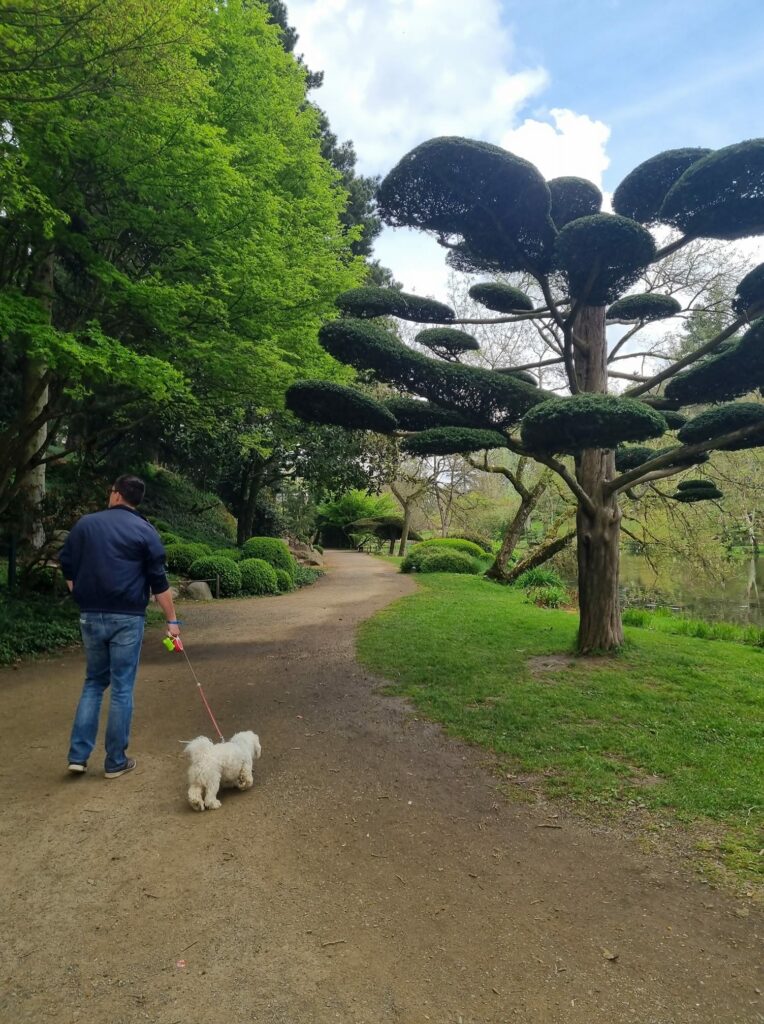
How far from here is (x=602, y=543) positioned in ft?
21.2

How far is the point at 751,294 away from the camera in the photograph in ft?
16.6

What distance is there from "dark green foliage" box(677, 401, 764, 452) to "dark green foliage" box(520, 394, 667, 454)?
3.03ft

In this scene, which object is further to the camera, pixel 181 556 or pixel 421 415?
pixel 181 556

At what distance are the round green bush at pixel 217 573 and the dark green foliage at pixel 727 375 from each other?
8481mm

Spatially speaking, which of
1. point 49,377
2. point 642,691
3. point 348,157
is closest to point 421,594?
point 642,691

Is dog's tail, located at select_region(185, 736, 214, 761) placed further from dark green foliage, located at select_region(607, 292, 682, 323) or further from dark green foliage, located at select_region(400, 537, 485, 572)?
dark green foliage, located at select_region(400, 537, 485, 572)

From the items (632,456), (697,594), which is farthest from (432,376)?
(697,594)

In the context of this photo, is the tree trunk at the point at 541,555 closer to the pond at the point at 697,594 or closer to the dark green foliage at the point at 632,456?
the pond at the point at 697,594

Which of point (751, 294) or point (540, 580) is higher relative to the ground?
point (751, 294)

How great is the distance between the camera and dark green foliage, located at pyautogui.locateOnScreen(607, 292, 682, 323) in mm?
6730

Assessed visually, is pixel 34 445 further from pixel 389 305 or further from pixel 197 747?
pixel 197 747

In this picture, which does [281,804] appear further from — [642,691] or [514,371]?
[514,371]

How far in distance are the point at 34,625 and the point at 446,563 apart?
12.1 m

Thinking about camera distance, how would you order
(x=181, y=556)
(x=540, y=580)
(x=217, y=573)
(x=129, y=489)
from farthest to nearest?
1. (x=540, y=580)
2. (x=181, y=556)
3. (x=217, y=573)
4. (x=129, y=489)
